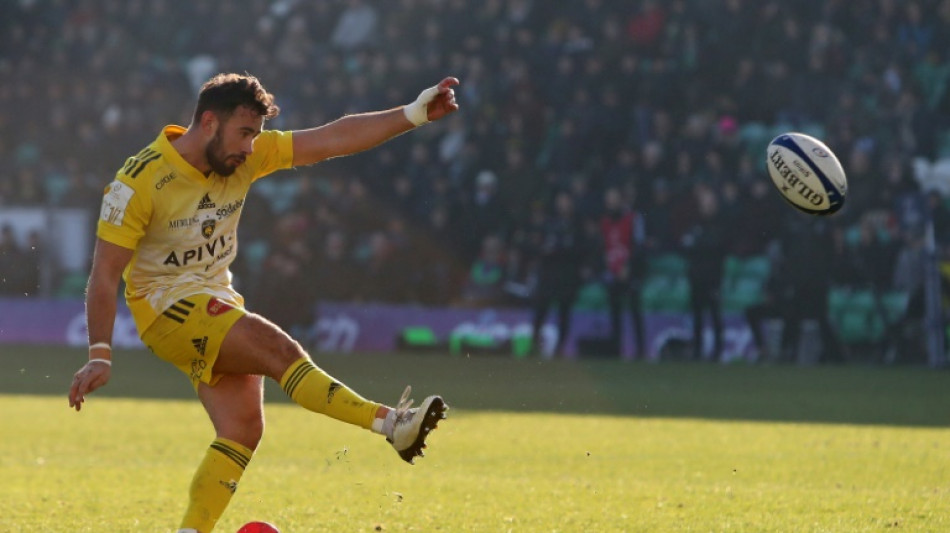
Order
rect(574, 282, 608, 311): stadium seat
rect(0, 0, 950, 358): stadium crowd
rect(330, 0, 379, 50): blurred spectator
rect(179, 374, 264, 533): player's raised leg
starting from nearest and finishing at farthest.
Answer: rect(179, 374, 264, 533): player's raised leg
rect(0, 0, 950, 358): stadium crowd
rect(574, 282, 608, 311): stadium seat
rect(330, 0, 379, 50): blurred spectator

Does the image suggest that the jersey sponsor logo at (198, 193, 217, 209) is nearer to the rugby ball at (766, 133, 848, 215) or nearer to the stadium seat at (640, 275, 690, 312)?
the rugby ball at (766, 133, 848, 215)

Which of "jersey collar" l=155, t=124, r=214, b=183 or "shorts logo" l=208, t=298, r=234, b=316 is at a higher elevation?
"jersey collar" l=155, t=124, r=214, b=183

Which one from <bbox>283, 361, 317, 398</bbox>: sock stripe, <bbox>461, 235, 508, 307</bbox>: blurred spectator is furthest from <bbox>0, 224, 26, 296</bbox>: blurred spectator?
<bbox>283, 361, 317, 398</bbox>: sock stripe

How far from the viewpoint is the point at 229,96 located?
5844 mm

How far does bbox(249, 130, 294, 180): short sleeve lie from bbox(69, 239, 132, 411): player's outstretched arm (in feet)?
2.84

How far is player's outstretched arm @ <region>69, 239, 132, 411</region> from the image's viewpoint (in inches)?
220

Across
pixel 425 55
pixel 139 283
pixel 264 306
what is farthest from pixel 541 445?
pixel 425 55

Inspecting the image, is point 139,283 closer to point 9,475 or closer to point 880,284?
point 9,475

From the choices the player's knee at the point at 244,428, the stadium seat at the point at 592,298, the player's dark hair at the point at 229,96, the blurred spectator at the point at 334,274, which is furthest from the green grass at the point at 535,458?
the blurred spectator at the point at 334,274

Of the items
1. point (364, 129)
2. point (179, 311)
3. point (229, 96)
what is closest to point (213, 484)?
point (179, 311)

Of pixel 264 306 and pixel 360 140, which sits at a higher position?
pixel 360 140

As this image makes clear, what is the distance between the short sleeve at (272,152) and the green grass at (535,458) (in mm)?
1813

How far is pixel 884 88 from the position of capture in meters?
21.0

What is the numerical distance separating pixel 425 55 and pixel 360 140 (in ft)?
59.6
